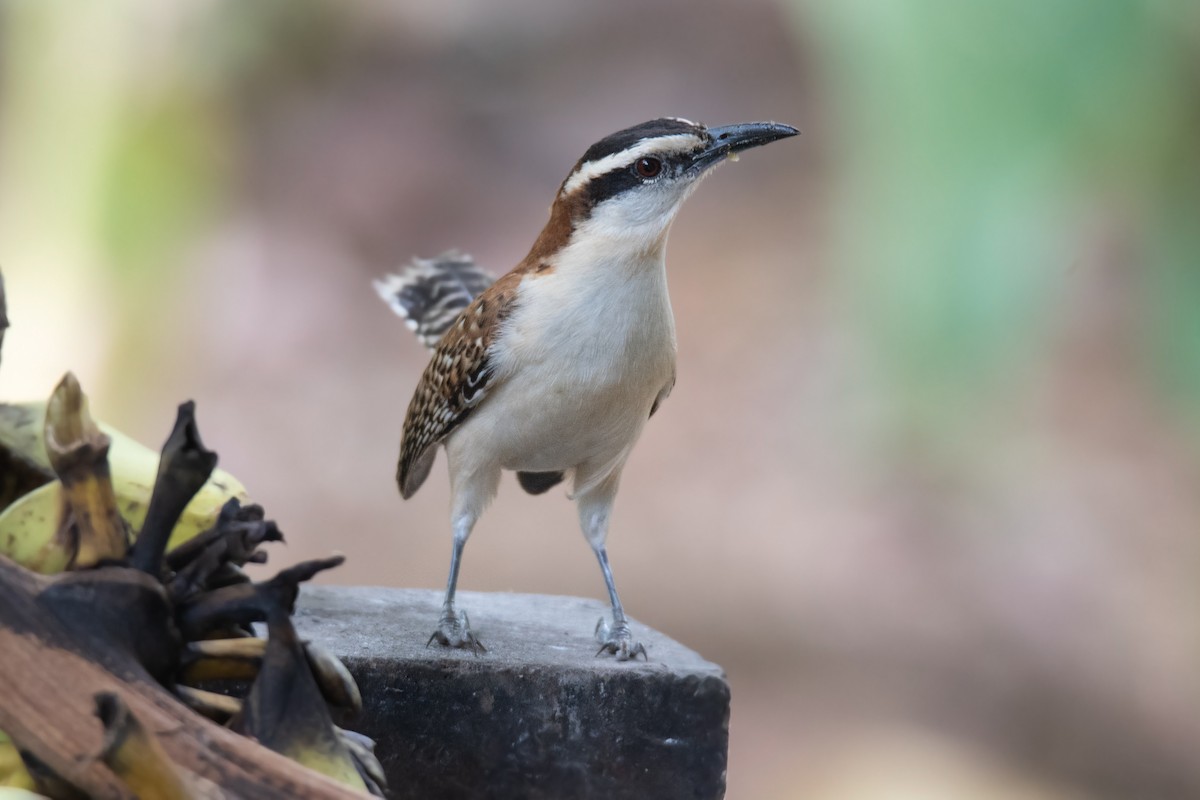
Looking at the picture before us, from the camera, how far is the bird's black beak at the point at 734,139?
1512mm

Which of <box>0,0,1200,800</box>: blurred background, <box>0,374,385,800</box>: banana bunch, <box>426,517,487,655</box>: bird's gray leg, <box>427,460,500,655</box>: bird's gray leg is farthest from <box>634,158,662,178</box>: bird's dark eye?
<box>0,0,1200,800</box>: blurred background

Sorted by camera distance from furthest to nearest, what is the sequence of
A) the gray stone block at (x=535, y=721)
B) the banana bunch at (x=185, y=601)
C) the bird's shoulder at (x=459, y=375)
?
the bird's shoulder at (x=459, y=375)
the gray stone block at (x=535, y=721)
the banana bunch at (x=185, y=601)

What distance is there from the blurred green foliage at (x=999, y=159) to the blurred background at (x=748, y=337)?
0.02 m

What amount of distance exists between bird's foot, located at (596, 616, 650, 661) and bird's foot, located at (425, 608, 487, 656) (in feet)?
0.50

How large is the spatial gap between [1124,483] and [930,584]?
0.80 metres

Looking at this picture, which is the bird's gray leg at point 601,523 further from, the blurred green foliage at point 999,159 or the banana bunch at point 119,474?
the blurred green foliage at point 999,159

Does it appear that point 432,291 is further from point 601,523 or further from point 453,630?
point 453,630

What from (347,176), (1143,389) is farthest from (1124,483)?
(347,176)

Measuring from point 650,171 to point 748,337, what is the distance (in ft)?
11.3

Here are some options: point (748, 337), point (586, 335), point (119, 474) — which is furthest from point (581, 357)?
point (748, 337)

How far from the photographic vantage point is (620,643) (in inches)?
61.4

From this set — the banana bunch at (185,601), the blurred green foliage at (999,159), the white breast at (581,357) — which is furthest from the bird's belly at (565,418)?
the blurred green foliage at (999,159)

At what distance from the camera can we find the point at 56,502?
0.79 meters

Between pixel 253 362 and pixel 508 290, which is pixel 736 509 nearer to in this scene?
pixel 253 362
